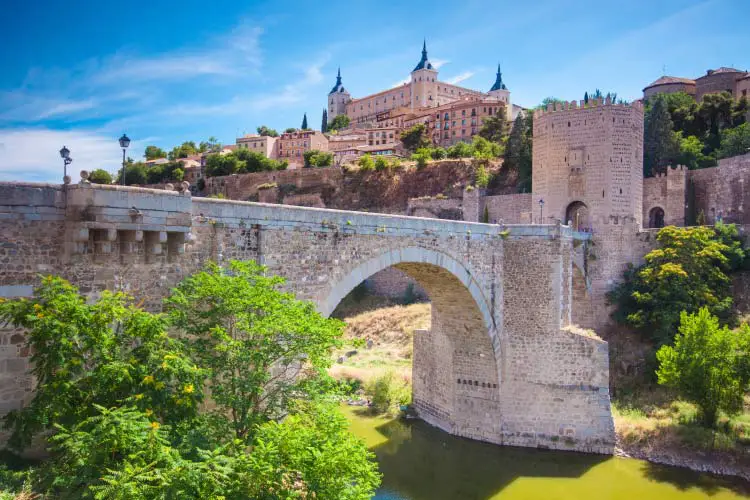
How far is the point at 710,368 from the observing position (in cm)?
1567

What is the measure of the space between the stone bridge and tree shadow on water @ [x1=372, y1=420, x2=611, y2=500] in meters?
0.50

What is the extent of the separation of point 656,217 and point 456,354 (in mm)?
17648

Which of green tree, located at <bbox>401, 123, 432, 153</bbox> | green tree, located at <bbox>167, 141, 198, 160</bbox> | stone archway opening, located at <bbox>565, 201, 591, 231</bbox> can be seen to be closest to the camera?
stone archway opening, located at <bbox>565, 201, 591, 231</bbox>

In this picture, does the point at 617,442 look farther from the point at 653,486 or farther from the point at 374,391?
the point at 374,391

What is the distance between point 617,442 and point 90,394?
585 inches

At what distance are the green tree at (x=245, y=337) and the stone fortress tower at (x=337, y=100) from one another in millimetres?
90323

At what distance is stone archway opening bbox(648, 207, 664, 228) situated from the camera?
96.2ft

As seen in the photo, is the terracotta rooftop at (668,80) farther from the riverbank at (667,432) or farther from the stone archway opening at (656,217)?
the riverbank at (667,432)

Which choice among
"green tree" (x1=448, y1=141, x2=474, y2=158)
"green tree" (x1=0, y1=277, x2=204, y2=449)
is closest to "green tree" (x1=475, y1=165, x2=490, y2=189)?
"green tree" (x1=448, y1=141, x2=474, y2=158)

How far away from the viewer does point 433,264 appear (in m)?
14.8

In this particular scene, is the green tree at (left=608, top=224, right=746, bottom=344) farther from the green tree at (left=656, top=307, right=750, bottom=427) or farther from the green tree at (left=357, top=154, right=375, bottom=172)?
the green tree at (left=357, top=154, right=375, bottom=172)

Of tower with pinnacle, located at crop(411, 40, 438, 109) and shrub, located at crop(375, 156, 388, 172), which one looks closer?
shrub, located at crop(375, 156, 388, 172)

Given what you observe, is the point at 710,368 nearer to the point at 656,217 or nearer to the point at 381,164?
the point at 656,217

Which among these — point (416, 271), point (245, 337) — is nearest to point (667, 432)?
point (416, 271)
